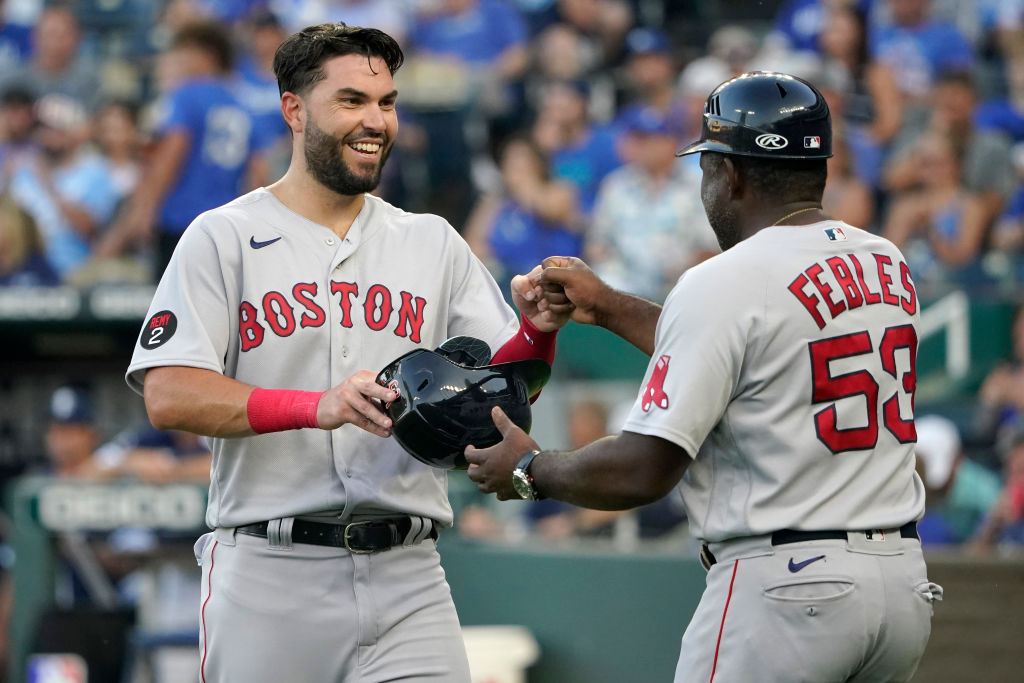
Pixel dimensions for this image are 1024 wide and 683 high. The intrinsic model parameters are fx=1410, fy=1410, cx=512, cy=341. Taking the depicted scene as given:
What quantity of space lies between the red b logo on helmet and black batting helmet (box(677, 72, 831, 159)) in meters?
0.55

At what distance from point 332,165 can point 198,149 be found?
5.77 metres

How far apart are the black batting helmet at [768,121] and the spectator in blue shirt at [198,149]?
6.12m

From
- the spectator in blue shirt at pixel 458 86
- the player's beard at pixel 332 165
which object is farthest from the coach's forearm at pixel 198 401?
the spectator in blue shirt at pixel 458 86

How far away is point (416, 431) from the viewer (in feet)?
11.1

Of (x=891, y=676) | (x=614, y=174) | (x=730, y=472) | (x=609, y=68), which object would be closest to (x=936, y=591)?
(x=891, y=676)

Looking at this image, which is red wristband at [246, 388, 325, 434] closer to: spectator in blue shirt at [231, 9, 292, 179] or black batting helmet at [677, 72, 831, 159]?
black batting helmet at [677, 72, 831, 159]

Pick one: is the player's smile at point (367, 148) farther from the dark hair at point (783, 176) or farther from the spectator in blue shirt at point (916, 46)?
the spectator in blue shirt at point (916, 46)

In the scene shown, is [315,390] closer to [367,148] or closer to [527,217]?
[367,148]

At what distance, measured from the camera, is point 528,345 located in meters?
3.80

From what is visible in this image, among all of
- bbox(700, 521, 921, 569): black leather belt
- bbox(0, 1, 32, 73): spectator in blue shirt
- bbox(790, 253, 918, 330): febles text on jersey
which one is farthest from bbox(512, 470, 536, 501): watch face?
bbox(0, 1, 32, 73): spectator in blue shirt

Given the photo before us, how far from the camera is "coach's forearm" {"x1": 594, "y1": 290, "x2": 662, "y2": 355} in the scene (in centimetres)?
383

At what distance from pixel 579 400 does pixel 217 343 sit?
4012 millimetres

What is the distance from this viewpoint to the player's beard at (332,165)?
363 centimetres

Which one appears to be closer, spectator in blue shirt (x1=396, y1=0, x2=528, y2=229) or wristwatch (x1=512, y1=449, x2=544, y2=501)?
wristwatch (x1=512, y1=449, x2=544, y2=501)
